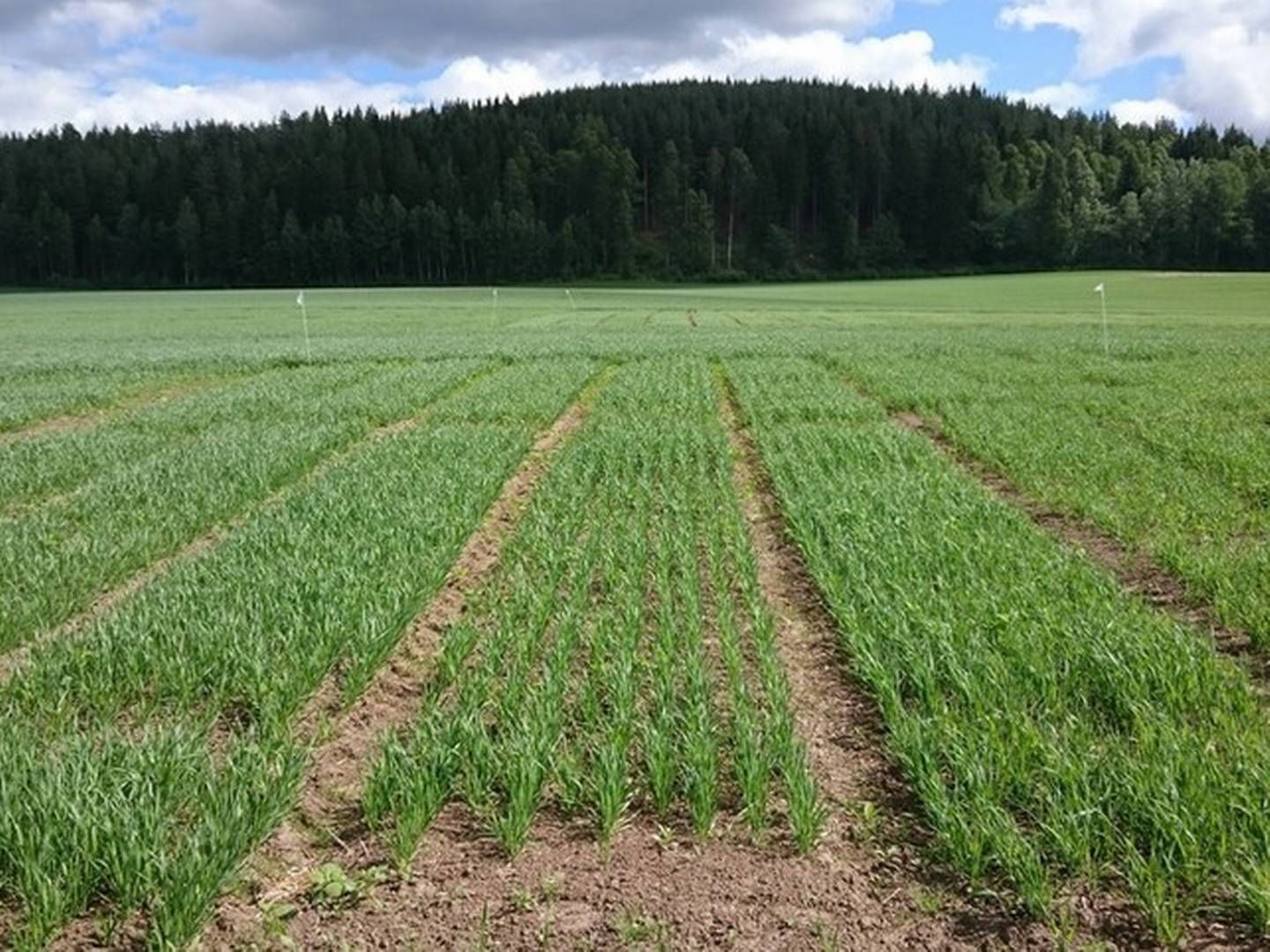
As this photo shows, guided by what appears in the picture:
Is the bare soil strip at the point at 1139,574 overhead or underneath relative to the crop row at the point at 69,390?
underneath

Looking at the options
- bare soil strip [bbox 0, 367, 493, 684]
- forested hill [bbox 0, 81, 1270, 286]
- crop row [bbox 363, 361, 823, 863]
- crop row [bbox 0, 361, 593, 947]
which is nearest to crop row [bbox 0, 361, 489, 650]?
bare soil strip [bbox 0, 367, 493, 684]

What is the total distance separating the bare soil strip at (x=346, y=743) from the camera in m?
4.14

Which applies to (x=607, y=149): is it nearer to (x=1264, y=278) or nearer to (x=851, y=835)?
(x=1264, y=278)

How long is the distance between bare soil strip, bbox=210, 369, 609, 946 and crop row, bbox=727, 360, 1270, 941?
2.78 m

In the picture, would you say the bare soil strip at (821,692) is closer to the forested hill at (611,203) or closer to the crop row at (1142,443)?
the crop row at (1142,443)

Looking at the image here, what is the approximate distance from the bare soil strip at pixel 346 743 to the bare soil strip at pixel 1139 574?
5171mm

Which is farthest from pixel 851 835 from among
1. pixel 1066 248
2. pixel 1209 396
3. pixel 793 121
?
pixel 793 121

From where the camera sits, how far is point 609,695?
5707 millimetres

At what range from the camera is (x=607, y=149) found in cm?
11988

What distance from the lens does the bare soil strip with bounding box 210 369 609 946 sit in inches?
163

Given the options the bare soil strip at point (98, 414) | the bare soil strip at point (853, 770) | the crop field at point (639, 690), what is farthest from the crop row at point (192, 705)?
the bare soil strip at point (98, 414)

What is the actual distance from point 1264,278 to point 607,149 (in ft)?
238

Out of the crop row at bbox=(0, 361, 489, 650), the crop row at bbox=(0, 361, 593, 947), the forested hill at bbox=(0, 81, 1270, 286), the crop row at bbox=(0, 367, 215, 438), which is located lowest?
the crop row at bbox=(0, 361, 593, 947)

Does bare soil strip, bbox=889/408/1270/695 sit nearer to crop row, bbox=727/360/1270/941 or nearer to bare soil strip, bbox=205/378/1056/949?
crop row, bbox=727/360/1270/941
